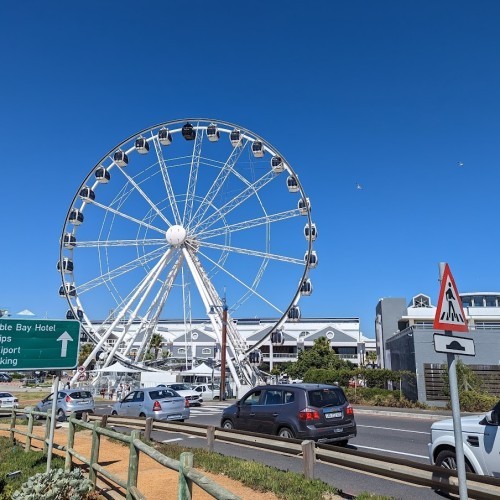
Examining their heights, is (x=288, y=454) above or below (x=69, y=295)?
below

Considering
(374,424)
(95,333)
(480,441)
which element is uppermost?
(95,333)

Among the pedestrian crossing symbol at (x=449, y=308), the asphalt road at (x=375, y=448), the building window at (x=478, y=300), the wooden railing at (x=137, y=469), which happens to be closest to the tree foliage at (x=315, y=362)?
the building window at (x=478, y=300)

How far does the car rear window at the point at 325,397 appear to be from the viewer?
11.8 meters

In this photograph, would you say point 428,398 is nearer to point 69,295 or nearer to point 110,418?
point 110,418

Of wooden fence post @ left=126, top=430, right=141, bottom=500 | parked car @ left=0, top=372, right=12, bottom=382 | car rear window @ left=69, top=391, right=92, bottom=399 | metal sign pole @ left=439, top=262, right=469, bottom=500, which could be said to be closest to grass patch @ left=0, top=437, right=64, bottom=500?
wooden fence post @ left=126, top=430, right=141, bottom=500

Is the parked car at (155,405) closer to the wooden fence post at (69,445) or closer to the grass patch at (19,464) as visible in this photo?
the grass patch at (19,464)

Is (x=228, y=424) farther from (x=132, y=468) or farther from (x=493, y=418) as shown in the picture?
(x=132, y=468)

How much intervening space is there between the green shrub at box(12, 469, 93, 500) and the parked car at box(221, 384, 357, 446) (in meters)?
5.80

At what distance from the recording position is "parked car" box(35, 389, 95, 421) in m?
22.4

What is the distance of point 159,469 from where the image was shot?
9.38 m

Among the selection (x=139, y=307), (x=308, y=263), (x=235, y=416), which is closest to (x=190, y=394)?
(x=139, y=307)

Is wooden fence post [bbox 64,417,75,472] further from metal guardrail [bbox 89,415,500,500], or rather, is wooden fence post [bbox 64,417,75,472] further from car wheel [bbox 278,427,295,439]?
car wheel [bbox 278,427,295,439]

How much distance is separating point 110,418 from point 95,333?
82.5 feet

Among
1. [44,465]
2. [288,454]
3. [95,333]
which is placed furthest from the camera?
[95,333]
